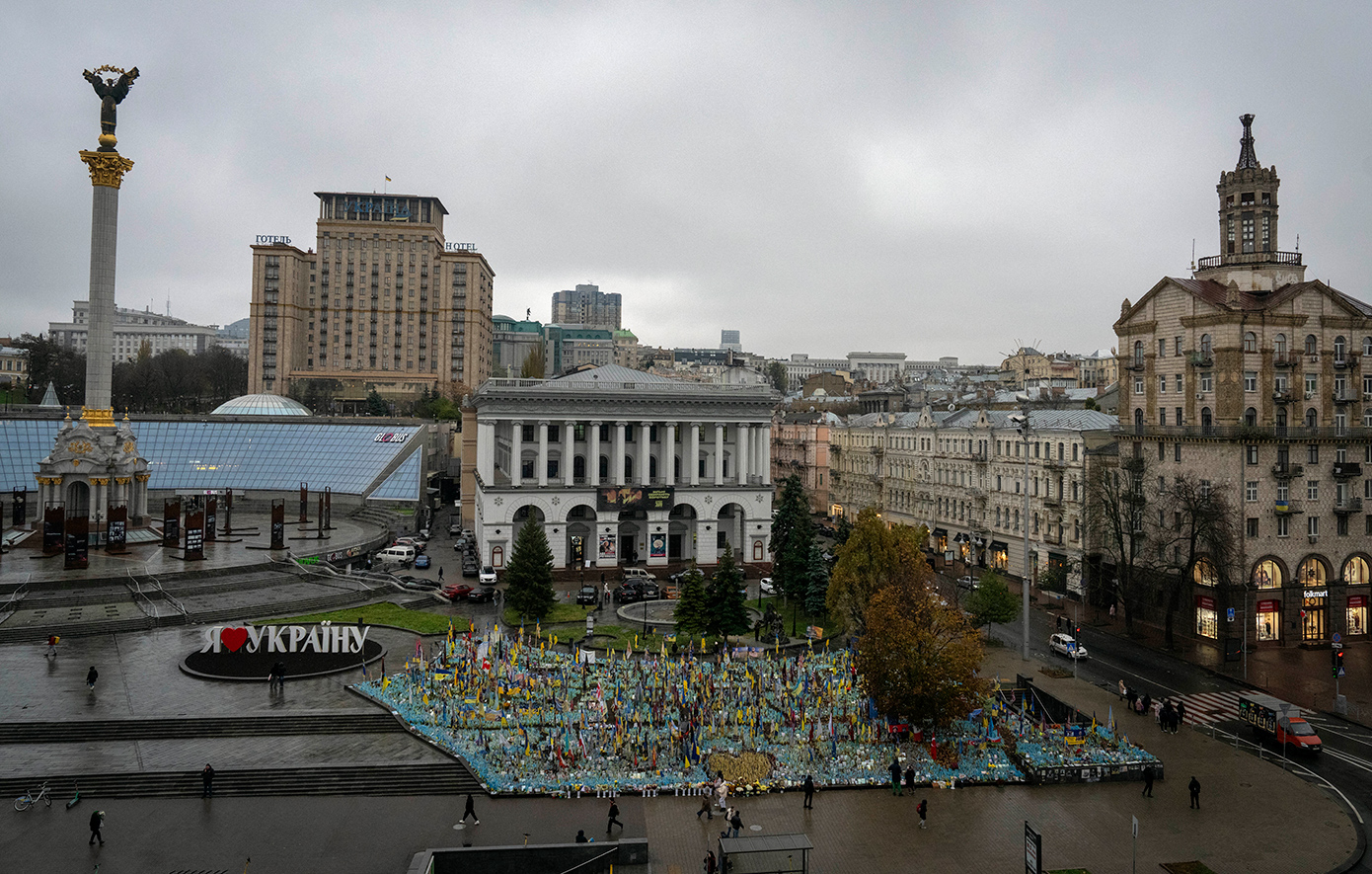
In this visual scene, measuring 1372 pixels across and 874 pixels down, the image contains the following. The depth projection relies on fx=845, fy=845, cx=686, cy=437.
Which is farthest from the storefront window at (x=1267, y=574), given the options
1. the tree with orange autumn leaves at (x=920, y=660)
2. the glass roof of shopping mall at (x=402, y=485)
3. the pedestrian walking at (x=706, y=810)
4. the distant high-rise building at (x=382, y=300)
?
the distant high-rise building at (x=382, y=300)

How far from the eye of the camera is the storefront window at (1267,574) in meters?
45.2

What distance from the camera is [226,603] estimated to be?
1870 inches

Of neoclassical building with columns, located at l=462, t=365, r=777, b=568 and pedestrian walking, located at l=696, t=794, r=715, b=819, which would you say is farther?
neoclassical building with columns, located at l=462, t=365, r=777, b=568

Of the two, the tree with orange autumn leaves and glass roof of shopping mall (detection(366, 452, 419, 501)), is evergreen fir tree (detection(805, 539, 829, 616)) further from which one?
glass roof of shopping mall (detection(366, 452, 419, 501))

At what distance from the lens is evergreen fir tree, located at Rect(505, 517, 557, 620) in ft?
147

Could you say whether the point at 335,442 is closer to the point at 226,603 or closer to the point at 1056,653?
the point at 226,603

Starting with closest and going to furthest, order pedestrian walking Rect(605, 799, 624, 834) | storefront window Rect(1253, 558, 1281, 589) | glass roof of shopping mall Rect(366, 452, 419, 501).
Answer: pedestrian walking Rect(605, 799, 624, 834), storefront window Rect(1253, 558, 1281, 589), glass roof of shopping mall Rect(366, 452, 419, 501)

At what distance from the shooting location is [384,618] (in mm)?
45938

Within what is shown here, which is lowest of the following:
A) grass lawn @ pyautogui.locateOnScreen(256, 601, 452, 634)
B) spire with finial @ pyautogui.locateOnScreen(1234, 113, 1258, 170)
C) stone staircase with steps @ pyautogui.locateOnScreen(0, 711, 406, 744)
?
stone staircase with steps @ pyautogui.locateOnScreen(0, 711, 406, 744)

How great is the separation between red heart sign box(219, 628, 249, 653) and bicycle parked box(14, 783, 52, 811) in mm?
12287

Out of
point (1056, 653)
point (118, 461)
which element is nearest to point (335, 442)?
point (118, 461)

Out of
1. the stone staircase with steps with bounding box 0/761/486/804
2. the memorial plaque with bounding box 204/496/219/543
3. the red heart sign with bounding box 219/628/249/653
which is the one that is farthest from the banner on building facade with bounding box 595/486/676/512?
the stone staircase with steps with bounding box 0/761/486/804

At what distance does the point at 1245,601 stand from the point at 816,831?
Answer: 32889mm

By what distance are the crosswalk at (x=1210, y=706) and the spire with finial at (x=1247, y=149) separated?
31361 mm
